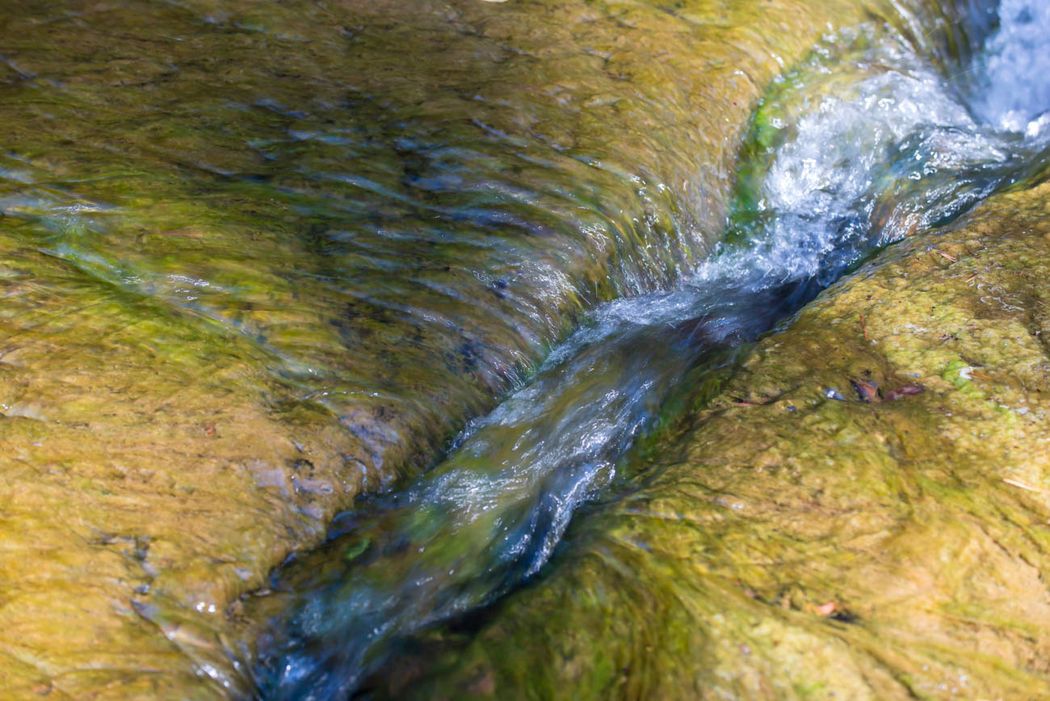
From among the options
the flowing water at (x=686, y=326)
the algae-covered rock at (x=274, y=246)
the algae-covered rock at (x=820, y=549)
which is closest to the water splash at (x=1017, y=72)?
the flowing water at (x=686, y=326)

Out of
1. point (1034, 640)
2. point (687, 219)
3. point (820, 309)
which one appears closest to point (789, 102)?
point (687, 219)

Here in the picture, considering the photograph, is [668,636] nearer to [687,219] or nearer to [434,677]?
[434,677]

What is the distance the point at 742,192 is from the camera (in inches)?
212

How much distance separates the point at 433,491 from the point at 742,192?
114 inches

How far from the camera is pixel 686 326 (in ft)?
14.2

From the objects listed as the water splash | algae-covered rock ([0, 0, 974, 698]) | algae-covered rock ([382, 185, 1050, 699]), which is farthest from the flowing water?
algae-covered rock ([382, 185, 1050, 699])

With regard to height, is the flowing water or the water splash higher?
the water splash

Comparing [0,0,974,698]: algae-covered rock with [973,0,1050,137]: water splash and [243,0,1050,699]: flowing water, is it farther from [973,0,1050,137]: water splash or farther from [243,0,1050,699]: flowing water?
[973,0,1050,137]: water splash

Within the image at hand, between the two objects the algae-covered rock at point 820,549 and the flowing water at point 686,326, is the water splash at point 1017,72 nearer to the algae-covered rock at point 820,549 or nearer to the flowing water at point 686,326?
the flowing water at point 686,326

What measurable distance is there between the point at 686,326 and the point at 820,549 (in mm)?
1729

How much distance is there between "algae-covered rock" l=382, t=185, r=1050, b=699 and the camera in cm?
246

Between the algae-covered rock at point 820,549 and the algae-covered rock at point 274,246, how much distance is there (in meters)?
0.85

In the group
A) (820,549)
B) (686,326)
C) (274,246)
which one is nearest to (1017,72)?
(686,326)

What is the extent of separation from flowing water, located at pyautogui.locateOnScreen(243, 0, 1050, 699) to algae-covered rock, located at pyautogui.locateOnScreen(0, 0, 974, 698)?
154mm
